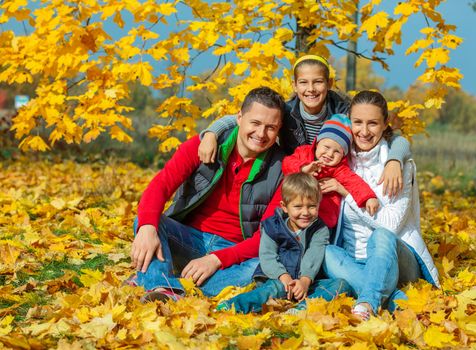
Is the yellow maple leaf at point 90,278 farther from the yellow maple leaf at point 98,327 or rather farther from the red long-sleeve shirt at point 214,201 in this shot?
the yellow maple leaf at point 98,327

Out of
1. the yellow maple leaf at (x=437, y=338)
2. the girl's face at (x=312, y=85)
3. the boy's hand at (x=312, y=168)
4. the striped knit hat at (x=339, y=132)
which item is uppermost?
the girl's face at (x=312, y=85)

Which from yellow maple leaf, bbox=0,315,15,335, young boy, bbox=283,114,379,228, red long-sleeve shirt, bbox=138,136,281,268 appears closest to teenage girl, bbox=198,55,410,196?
red long-sleeve shirt, bbox=138,136,281,268

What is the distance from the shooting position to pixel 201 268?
351cm

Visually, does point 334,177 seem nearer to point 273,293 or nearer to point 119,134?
point 273,293

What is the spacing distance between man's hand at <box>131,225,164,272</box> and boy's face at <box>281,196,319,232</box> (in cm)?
68

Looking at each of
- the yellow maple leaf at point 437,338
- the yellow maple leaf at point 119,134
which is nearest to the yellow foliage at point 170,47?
the yellow maple leaf at point 119,134

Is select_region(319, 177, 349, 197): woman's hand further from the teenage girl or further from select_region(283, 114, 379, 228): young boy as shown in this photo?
the teenage girl

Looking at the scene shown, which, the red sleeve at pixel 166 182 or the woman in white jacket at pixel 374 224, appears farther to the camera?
the red sleeve at pixel 166 182

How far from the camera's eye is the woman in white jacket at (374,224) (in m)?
3.28

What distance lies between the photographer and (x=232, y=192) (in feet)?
12.6

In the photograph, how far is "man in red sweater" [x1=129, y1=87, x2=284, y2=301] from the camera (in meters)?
3.51

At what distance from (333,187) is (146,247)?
0.97 m

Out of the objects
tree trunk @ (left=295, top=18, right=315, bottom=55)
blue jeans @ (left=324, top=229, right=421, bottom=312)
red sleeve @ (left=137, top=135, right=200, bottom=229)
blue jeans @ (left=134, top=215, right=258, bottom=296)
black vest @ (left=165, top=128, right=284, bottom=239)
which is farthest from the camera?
tree trunk @ (left=295, top=18, right=315, bottom=55)

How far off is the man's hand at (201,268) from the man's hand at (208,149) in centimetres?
51
